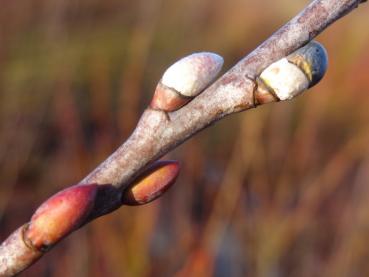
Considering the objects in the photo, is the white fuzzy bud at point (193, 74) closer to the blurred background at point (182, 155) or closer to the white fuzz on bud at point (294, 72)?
the white fuzz on bud at point (294, 72)

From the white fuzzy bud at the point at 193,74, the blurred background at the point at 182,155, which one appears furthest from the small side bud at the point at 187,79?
the blurred background at the point at 182,155

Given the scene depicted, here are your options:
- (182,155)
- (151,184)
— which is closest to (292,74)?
(151,184)

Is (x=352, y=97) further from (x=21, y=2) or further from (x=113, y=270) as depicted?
(x=113, y=270)

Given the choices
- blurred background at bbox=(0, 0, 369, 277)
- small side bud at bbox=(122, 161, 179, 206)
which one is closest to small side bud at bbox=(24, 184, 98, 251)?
small side bud at bbox=(122, 161, 179, 206)

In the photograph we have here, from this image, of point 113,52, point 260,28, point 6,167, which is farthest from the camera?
point 260,28

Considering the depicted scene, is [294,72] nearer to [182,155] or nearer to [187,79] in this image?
[187,79]

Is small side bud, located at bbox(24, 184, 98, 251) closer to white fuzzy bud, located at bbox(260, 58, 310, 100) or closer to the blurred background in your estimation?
white fuzzy bud, located at bbox(260, 58, 310, 100)

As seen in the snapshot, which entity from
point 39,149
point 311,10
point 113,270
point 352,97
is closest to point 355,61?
point 352,97
